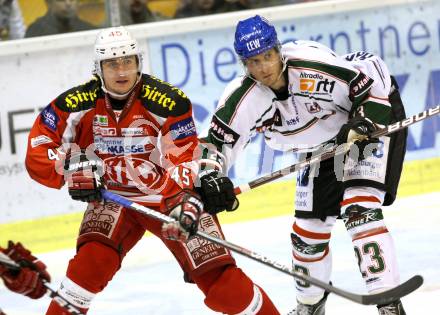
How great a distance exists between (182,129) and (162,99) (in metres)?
0.14

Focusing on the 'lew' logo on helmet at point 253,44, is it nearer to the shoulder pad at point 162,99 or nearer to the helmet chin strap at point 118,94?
the shoulder pad at point 162,99

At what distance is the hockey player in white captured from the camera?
177 inches

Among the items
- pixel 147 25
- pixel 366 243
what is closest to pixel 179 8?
pixel 147 25

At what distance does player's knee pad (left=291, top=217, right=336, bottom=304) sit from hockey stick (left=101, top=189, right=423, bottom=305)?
27.0 inches

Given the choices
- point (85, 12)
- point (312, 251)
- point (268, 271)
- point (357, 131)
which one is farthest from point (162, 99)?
point (85, 12)

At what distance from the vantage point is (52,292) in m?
4.03

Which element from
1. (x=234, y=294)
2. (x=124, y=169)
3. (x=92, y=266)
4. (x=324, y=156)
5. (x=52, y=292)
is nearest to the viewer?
(x=52, y=292)

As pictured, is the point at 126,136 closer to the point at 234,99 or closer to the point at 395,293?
the point at 234,99

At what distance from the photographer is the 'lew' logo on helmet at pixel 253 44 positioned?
14.8ft

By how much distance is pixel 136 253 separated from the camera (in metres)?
6.41

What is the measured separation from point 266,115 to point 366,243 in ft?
2.38

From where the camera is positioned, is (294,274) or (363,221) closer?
(294,274)

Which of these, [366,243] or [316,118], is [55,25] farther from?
[366,243]

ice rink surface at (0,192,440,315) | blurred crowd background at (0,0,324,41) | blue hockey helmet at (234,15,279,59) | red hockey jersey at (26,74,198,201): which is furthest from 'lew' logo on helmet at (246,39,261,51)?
blurred crowd background at (0,0,324,41)
